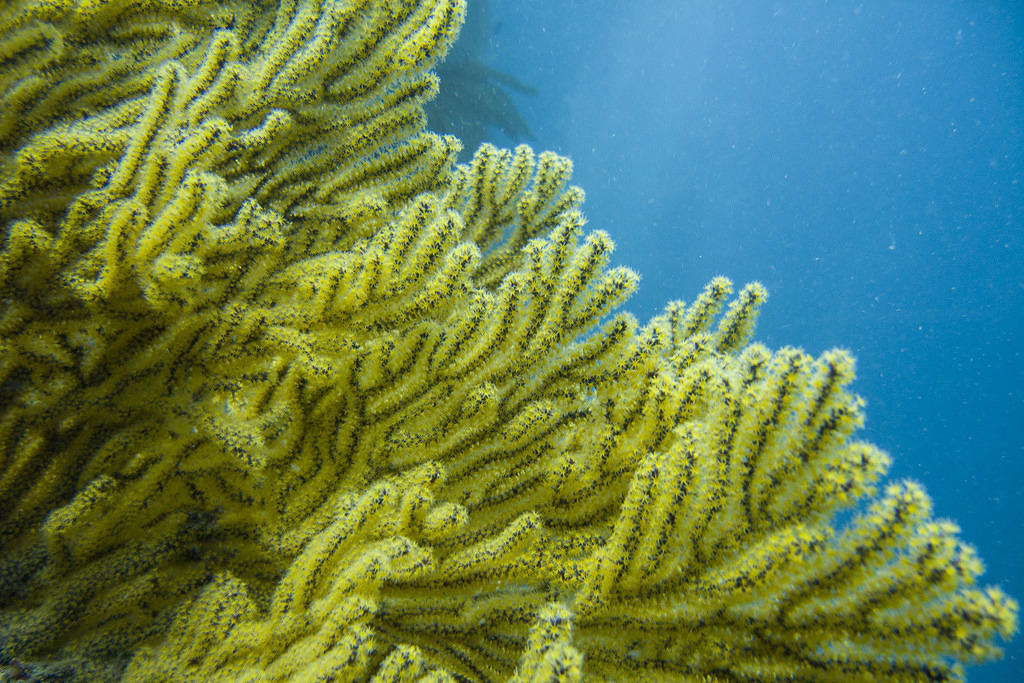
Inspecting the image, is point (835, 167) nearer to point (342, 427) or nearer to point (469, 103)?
point (469, 103)

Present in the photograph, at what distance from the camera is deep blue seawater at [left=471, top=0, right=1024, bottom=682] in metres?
63.0

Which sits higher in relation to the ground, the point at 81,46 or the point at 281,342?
the point at 81,46

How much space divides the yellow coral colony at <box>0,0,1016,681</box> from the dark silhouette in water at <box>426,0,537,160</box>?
31.1ft

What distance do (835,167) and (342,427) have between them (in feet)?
372

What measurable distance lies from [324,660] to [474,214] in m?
1.88

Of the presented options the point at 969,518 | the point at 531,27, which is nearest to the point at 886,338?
the point at 969,518

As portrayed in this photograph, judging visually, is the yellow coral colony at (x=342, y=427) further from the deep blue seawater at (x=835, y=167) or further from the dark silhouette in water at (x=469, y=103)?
the deep blue seawater at (x=835, y=167)

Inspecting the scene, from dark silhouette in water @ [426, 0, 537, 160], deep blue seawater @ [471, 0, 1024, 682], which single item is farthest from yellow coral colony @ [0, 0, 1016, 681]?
deep blue seawater @ [471, 0, 1024, 682]

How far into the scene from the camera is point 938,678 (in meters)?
1.04

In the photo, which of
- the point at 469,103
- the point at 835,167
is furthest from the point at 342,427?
the point at 835,167

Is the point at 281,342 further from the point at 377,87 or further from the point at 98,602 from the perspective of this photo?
the point at 377,87

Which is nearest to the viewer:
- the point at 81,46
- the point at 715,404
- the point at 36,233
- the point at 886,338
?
the point at 715,404

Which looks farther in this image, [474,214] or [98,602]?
[474,214]

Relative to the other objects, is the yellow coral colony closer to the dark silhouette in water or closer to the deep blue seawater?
the dark silhouette in water
